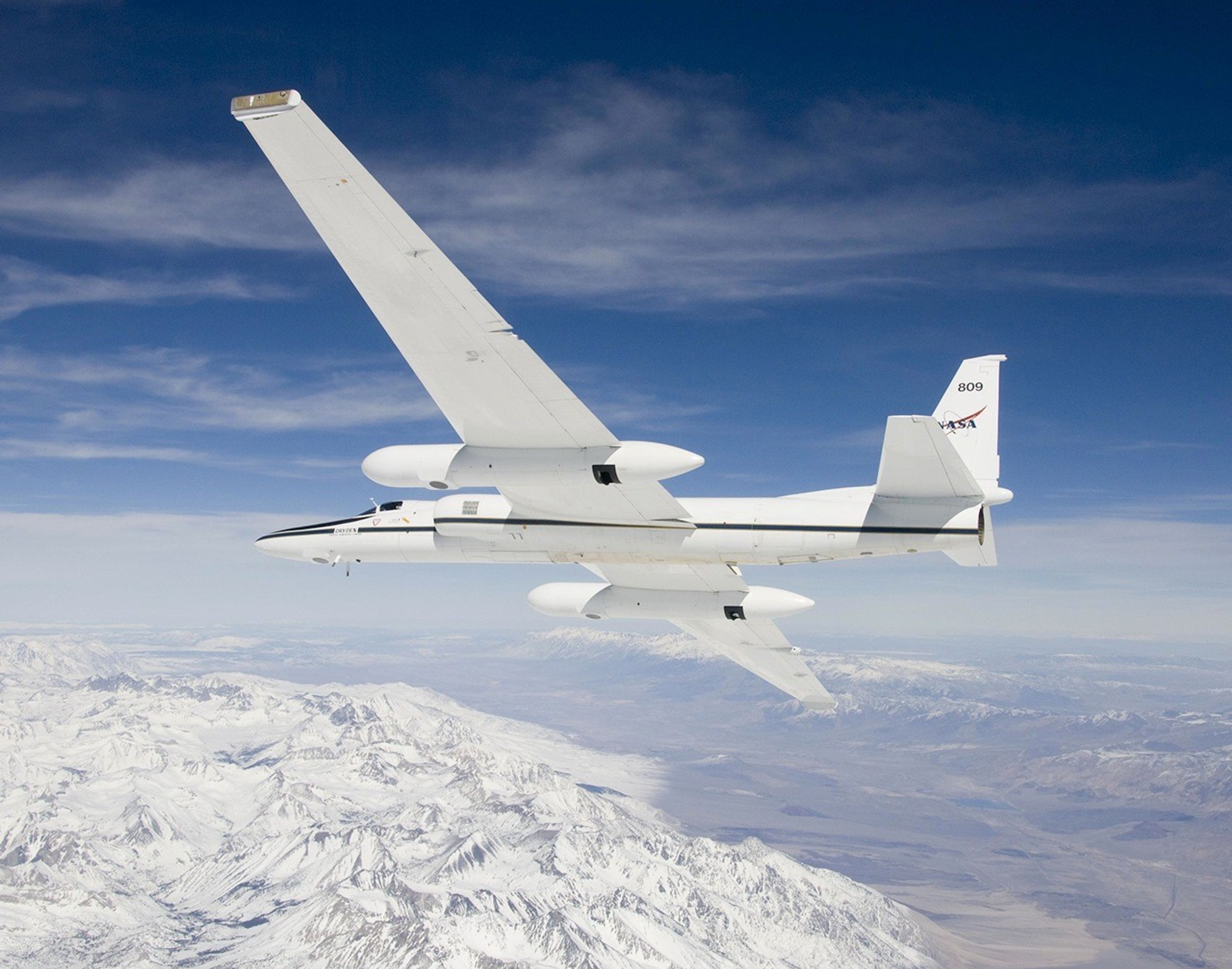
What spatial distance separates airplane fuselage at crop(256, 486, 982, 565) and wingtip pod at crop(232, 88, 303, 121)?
13.9m

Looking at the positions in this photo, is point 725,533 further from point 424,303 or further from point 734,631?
point 424,303

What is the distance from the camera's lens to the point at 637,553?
2519 centimetres

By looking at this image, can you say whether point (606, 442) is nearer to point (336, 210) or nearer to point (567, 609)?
point (336, 210)

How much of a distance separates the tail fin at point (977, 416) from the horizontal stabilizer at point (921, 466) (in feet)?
4.85

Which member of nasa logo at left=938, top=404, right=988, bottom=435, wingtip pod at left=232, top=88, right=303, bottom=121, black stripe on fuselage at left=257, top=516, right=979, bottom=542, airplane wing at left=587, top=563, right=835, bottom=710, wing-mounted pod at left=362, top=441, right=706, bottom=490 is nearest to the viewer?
wingtip pod at left=232, top=88, right=303, bottom=121

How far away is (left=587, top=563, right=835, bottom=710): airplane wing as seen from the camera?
1201 inches

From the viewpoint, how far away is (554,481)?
65.2ft

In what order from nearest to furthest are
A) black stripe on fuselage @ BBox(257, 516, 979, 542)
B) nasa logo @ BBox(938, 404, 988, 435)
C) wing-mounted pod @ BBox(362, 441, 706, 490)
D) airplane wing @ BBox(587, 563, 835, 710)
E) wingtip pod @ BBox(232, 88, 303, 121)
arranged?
1. wingtip pod @ BBox(232, 88, 303, 121)
2. wing-mounted pod @ BBox(362, 441, 706, 490)
3. black stripe on fuselage @ BBox(257, 516, 979, 542)
4. nasa logo @ BBox(938, 404, 988, 435)
5. airplane wing @ BBox(587, 563, 835, 710)

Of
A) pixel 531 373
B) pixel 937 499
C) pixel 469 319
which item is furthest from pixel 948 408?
pixel 469 319

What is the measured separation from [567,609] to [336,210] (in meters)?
20.1

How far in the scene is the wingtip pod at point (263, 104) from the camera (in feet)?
39.8

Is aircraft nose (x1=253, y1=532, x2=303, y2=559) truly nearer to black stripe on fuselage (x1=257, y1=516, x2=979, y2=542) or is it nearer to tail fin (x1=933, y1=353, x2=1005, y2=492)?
black stripe on fuselage (x1=257, y1=516, x2=979, y2=542)

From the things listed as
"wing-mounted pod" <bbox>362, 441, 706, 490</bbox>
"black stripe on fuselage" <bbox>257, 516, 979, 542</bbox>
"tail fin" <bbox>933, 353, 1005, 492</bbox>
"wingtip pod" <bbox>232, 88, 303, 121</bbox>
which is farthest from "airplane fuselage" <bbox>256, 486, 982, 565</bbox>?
"wingtip pod" <bbox>232, 88, 303, 121</bbox>

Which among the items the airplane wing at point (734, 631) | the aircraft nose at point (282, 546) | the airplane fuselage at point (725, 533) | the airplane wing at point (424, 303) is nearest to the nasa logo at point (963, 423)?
the airplane fuselage at point (725, 533)
